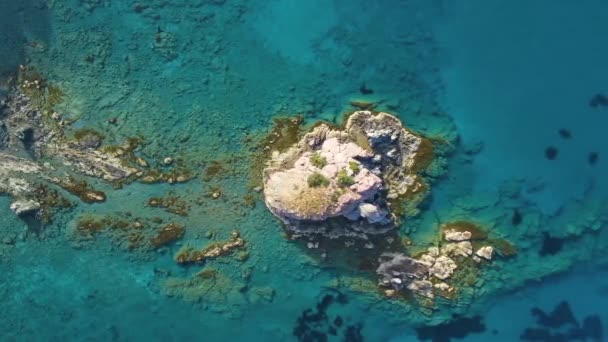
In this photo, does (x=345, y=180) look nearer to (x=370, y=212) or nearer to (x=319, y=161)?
(x=319, y=161)

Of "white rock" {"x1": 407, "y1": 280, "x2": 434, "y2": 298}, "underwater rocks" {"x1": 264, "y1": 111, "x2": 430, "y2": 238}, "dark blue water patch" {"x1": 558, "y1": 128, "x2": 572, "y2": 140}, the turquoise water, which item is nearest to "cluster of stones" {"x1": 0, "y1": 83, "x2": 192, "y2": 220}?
the turquoise water


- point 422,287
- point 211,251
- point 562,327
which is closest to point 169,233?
point 211,251

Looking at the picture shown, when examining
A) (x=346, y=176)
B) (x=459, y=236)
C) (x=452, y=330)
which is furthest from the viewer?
(x=452, y=330)

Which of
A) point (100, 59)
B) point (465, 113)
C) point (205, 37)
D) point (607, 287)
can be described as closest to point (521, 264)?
point (607, 287)

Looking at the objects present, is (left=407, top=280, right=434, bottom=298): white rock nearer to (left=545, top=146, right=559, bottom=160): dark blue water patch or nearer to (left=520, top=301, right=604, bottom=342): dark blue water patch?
(left=520, top=301, right=604, bottom=342): dark blue water patch

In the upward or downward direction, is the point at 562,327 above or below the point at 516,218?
below
